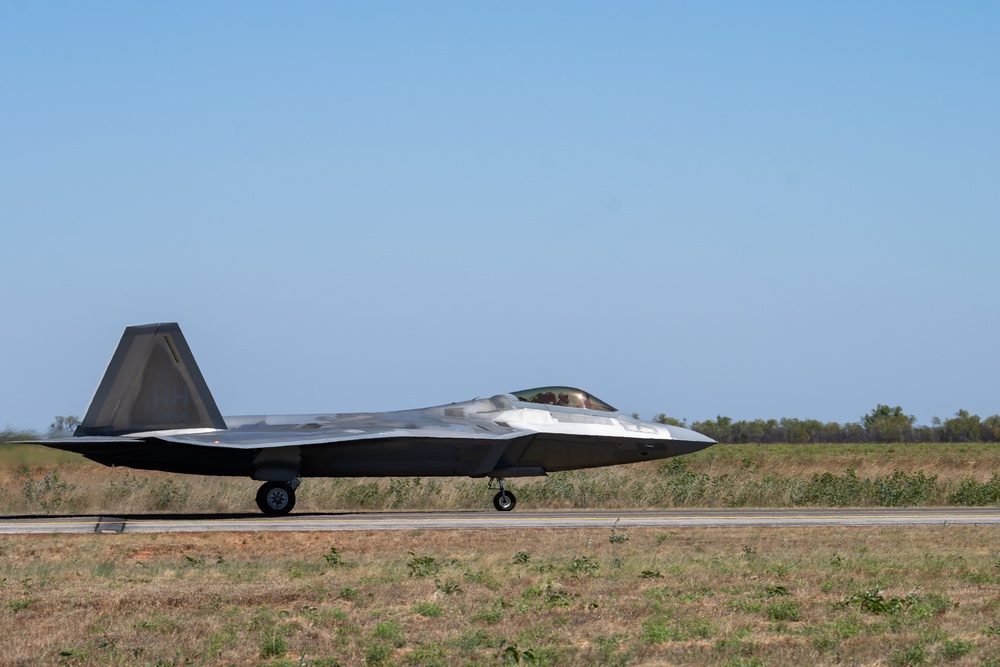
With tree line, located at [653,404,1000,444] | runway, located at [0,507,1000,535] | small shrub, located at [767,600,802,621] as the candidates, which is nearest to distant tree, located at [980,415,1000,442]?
tree line, located at [653,404,1000,444]

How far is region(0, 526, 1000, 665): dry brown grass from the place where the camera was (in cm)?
1164

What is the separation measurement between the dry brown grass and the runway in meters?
2.34

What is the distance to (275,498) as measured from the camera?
93.1ft

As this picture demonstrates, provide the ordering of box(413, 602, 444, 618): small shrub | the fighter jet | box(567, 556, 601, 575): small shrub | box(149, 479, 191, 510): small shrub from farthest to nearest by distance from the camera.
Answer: box(149, 479, 191, 510): small shrub
the fighter jet
box(567, 556, 601, 575): small shrub
box(413, 602, 444, 618): small shrub

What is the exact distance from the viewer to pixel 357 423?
29.4m

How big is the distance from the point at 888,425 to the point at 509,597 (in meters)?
118

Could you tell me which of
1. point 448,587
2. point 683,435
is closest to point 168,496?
point 683,435

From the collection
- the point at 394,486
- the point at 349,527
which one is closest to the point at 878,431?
the point at 394,486

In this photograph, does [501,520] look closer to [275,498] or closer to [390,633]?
[275,498]

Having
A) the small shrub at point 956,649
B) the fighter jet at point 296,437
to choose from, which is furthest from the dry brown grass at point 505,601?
the fighter jet at point 296,437

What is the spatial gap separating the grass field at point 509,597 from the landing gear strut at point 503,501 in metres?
6.58

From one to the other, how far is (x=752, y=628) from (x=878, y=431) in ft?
378

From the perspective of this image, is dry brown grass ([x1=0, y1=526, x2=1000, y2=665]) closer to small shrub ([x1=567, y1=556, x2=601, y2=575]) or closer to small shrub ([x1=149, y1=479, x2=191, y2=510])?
small shrub ([x1=567, y1=556, x2=601, y2=575])

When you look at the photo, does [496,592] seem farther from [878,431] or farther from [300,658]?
[878,431]
